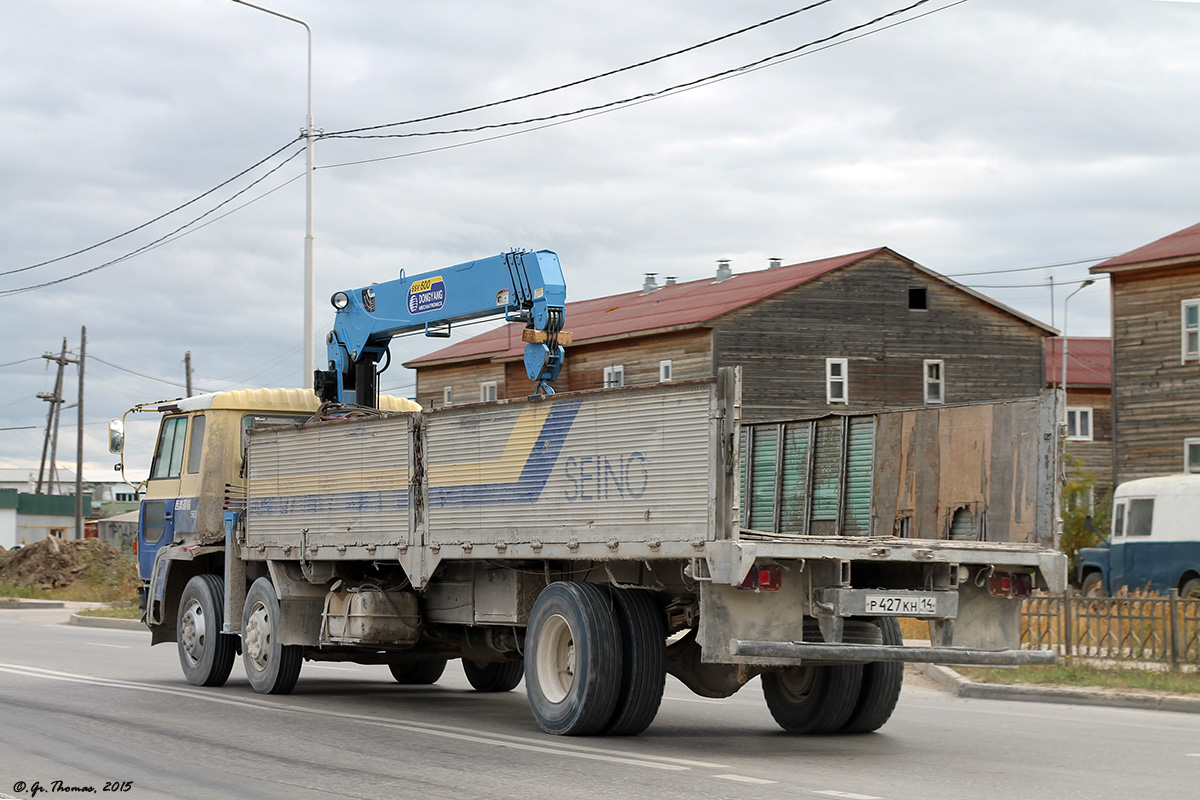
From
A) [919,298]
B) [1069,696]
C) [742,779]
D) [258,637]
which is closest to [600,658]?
[742,779]

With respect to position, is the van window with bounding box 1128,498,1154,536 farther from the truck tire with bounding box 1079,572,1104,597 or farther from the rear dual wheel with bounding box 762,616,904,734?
the rear dual wheel with bounding box 762,616,904,734

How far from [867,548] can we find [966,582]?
1.00 meters

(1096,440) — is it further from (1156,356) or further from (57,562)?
(57,562)

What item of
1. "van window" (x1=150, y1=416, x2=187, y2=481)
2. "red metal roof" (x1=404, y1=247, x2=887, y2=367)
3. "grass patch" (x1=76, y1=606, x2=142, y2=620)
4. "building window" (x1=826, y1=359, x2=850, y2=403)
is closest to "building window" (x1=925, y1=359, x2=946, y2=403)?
"building window" (x1=826, y1=359, x2=850, y2=403)

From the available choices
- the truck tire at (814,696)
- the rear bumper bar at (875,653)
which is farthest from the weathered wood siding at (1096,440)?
the rear bumper bar at (875,653)

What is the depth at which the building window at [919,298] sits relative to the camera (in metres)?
45.6

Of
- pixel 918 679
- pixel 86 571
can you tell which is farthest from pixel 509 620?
pixel 86 571

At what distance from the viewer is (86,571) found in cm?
3991

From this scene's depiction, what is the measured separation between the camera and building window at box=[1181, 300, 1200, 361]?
117 feet

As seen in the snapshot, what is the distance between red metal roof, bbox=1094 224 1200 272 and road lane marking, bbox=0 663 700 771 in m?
27.9

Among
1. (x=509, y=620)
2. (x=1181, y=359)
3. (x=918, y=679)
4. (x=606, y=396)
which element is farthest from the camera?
(x=1181, y=359)

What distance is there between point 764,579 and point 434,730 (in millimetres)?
3212

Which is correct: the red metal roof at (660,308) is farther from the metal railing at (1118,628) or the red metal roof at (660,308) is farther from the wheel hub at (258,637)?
the wheel hub at (258,637)

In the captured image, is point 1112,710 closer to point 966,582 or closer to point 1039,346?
point 966,582
